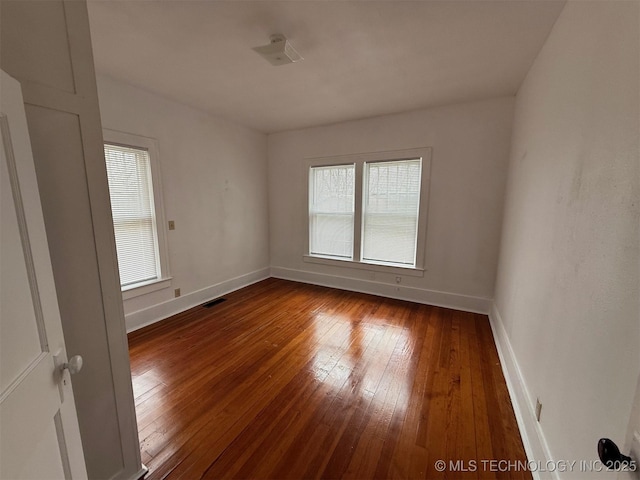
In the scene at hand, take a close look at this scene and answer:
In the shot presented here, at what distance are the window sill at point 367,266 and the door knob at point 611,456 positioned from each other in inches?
122

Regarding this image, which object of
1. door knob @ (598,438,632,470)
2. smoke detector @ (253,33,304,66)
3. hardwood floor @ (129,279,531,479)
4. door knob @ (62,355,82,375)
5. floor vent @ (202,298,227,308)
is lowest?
hardwood floor @ (129,279,531,479)

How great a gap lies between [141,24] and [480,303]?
14.1ft

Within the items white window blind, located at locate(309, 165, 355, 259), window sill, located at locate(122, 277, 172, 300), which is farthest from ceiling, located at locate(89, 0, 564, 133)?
window sill, located at locate(122, 277, 172, 300)

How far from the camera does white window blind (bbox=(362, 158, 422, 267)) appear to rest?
3.62 metres

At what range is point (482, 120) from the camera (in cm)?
308

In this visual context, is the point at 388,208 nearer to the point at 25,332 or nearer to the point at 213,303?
the point at 213,303

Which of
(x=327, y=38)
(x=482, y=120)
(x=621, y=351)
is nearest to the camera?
(x=621, y=351)

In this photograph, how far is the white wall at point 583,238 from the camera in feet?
2.81

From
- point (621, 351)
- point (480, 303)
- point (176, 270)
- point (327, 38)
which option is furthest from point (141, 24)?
point (480, 303)

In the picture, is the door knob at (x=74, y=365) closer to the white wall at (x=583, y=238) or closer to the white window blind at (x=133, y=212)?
the white wall at (x=583, y=238)

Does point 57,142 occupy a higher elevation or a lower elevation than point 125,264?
higher

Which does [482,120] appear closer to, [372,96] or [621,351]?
[372,96]

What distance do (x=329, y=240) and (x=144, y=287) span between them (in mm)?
2641

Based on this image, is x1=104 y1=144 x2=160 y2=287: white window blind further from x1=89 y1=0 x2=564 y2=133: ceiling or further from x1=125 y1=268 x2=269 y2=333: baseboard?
x1=89 y1=0 x2=564 y2=133: ceiling
